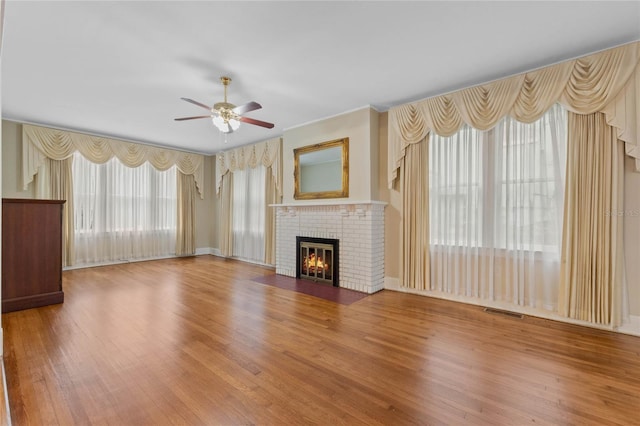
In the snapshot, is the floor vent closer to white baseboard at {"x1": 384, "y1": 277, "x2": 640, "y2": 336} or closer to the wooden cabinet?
white baseboard at {"x1": 384, "y1": 277, "x2": 640, "y2": 336}

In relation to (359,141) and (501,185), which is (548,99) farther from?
(359,141)

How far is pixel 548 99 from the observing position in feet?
10.0

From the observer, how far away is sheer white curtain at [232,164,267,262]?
6511mm

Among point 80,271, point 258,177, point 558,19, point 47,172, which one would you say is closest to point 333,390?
point 558,19

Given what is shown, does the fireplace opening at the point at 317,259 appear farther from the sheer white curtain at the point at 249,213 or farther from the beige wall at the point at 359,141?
the sheer white curtain at the point at 249,213

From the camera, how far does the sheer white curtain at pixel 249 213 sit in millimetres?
6511

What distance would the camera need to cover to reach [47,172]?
5363mm

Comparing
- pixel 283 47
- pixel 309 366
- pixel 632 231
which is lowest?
pixel 309 366

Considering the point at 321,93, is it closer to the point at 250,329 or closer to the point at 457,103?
the point at 457,103

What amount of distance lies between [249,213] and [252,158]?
1314 millimetres

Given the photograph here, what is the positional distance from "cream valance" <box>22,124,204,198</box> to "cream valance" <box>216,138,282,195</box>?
73 cm

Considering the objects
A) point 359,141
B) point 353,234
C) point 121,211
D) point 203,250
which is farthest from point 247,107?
point 203,250

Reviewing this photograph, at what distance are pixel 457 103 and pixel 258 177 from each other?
4379 mm

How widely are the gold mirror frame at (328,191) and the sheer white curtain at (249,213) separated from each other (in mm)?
1321
